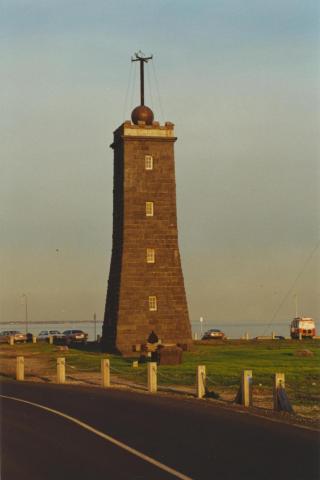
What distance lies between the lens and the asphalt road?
14195 millimetres

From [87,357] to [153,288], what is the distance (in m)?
8.85

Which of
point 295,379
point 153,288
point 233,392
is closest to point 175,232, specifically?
point 153,288

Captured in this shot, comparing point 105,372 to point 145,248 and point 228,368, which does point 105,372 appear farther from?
point 145,248

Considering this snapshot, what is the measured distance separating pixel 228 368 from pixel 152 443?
2841 centimetres

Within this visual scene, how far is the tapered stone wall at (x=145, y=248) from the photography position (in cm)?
6469

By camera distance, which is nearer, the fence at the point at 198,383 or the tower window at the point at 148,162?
the fence at the point at 198,383

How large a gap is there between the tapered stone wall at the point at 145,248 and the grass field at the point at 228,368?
12.2ft

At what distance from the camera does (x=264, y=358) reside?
55344mm

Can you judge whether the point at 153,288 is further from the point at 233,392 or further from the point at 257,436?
the point at 257,436

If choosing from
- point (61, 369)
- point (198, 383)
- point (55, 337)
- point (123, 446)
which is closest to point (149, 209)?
point (61, 369)

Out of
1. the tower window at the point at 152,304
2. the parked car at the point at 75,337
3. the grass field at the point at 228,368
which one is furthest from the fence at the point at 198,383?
the parked car at the point at 75,337

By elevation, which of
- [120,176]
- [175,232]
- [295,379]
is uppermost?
[120,176]

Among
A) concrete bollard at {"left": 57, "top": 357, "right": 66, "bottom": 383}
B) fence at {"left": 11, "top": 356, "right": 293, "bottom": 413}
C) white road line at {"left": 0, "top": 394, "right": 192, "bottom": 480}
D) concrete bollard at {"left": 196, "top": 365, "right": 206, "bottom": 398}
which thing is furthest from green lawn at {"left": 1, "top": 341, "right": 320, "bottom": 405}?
white road line at {"left": 0, "top": 394, "right": 192, "bottom": 480}

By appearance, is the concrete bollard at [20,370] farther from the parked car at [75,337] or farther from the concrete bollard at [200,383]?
the parked car at [75,337]
